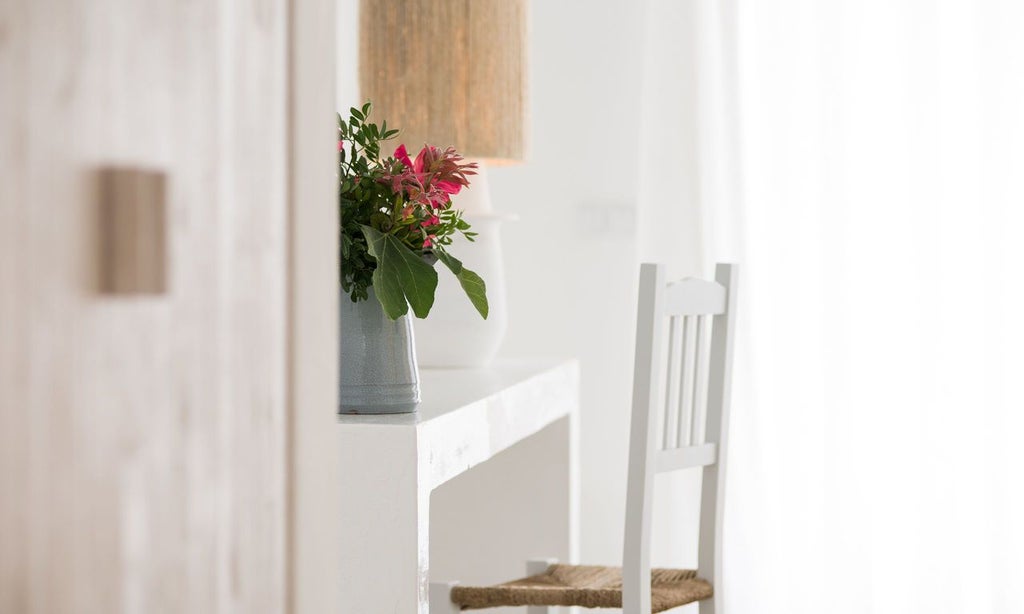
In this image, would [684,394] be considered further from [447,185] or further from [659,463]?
[447,185]

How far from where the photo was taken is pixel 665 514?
295 cm

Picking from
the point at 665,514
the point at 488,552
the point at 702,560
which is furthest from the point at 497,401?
the point at 665,514

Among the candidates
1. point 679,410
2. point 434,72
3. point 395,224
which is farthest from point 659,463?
point 434,72

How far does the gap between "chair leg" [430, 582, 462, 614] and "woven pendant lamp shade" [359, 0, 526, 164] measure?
0.87 meters

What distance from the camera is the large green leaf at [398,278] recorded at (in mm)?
1208

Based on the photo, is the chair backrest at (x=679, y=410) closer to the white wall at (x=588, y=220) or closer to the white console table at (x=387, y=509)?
the white console table at (x=387, y=509)

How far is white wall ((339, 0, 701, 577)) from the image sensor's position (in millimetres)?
3156

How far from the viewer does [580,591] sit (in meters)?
1.58

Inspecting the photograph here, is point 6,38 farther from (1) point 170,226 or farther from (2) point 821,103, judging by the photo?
(2) point 821,103

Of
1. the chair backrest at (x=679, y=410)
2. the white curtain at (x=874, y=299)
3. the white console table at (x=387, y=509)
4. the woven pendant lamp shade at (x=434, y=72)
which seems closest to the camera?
the white console table at (x=387, y=509)

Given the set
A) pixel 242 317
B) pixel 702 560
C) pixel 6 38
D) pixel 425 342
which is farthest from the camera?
pixel 425 342

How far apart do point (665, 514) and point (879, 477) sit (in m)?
0.55

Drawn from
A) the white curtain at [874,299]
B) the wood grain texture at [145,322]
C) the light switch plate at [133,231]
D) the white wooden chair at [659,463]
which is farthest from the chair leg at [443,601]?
the white curtain at [874,299]

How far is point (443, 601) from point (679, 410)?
17.8 inches
